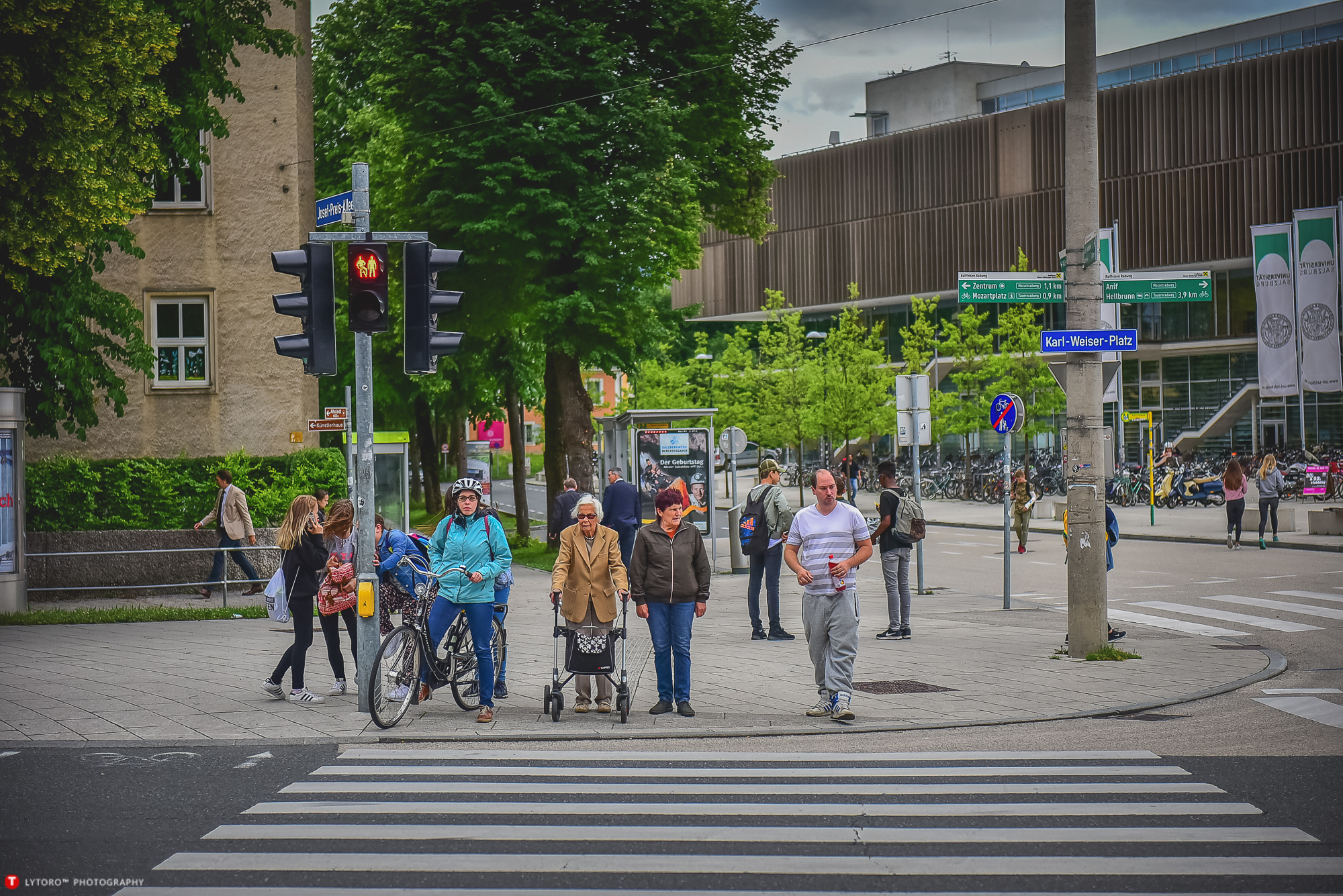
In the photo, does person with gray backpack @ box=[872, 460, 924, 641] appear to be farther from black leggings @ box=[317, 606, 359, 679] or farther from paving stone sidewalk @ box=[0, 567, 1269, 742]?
black leggings @ box=[317, 606, 359, 679]

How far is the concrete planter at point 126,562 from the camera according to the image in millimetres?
19359

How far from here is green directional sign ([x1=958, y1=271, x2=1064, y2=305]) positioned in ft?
38.9

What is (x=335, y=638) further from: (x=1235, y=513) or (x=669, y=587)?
(x=1235, y=513)

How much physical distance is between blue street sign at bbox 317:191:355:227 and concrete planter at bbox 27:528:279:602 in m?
11.1

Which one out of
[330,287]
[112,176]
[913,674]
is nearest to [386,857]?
[330,287]

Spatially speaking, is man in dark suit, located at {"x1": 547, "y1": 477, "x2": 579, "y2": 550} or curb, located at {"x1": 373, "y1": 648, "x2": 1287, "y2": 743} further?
man in dark suit, located at {"x1": 547, "y1": 477, "x2": 579, "y2": 550}

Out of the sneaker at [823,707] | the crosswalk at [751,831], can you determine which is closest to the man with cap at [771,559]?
the sneaker at [823,707]

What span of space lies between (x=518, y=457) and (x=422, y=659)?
76.7 feet

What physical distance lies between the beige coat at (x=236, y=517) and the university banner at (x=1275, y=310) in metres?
28.9

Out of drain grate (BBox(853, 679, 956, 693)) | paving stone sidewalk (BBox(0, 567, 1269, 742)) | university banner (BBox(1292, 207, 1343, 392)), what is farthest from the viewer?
university banner (BBox(1292, 207, 1343, 392))

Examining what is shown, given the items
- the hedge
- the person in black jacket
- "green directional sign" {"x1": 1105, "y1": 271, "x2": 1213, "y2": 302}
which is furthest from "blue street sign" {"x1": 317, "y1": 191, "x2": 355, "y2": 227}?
the hedge

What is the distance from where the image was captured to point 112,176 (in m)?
14.9

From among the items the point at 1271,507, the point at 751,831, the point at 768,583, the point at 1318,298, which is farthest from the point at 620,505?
the point at 1318,298

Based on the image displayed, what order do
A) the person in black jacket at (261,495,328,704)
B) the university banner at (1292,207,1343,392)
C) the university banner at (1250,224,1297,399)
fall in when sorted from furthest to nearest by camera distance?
the university banner at (1250,224,1297,399) → the university banner at (1292,207,1343,392) → the person in black jacket at (261,495,328,704)
